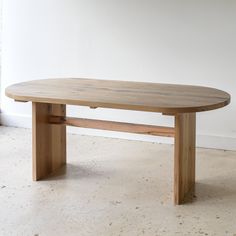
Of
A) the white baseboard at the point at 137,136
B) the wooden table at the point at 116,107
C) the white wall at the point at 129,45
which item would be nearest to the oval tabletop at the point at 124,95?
the wooden table at the point at 116,107

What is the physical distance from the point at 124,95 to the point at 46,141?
2.36ft

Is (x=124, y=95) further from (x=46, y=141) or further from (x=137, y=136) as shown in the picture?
(x=137, y=136)

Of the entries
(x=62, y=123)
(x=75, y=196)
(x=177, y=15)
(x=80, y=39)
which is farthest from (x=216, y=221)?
(x=80, y=39)

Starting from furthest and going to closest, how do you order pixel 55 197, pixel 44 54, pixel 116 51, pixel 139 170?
pixel 44 54 → pixel 116 51 → pixel 139 170 → pixel 55 197

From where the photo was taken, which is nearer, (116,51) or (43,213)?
(43,213)

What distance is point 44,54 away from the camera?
4410mm

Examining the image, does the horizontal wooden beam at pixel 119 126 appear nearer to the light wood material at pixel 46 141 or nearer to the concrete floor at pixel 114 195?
the light wood material at pixel 46 141

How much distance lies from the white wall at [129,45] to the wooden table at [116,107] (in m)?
0.80

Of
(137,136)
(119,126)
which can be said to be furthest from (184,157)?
(137,136)

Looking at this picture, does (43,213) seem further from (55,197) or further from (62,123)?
(62,123)

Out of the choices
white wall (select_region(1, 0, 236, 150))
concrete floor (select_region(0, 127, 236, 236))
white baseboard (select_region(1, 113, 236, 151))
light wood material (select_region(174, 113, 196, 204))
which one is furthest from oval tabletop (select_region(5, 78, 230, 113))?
white baseboard (select_region(1, 113, 236, 151))

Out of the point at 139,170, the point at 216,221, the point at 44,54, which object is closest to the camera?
the point at 216,221

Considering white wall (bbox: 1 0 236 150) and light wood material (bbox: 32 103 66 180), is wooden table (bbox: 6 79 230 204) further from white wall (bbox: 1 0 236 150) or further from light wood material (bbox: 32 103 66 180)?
white wall (bbox: 1 0 236 150)

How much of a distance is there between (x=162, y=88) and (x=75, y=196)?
91 cm
